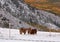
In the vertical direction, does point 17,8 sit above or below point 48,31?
above

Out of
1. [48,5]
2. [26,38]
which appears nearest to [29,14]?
[48,5]

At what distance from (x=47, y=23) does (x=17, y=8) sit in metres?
2.27

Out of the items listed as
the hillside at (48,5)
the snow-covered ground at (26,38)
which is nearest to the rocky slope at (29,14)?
the hillside at (48,5)

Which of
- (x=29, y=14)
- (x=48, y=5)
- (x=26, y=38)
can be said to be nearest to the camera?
(x=26, y=38)

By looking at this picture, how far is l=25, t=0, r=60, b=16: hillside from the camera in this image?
659 inches

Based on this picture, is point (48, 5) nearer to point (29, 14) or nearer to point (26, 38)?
point (29, 14)

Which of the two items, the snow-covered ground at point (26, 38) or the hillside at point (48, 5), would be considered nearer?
the snow-covered ground at point (26, 38)

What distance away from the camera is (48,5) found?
16.8m

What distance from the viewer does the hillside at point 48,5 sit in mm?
16734

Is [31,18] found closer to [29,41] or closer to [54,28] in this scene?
[54,28]

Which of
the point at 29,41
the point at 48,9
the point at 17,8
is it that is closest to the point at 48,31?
the point at 48,9

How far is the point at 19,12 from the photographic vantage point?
56.0 ft

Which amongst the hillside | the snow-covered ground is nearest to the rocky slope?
the hillside

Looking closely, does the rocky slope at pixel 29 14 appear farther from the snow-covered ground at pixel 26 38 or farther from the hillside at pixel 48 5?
the snow-covered ground at pixel 26 38
